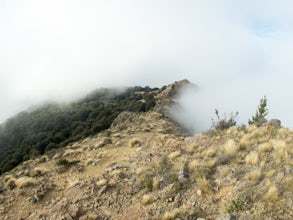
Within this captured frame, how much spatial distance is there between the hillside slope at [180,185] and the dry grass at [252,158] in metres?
0.03

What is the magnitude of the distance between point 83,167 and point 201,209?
1089 centimetres

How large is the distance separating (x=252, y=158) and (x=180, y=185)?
3219 millimetres

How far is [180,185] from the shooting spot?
1338 centimetres

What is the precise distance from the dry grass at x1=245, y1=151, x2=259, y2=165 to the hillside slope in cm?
3

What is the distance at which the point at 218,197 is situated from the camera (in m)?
11.9

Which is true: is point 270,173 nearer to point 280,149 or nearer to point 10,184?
point 280,149

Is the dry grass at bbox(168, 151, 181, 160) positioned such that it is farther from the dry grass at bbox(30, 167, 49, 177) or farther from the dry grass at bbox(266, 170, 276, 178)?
the dry grass at bbox(30, 167, 49, 177)

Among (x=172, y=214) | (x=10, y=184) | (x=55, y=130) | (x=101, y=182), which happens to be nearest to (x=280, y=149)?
(x=172, y=214)

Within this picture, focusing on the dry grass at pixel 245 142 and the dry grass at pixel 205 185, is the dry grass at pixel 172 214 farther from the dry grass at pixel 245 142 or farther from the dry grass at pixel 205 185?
the dry grass at pixel 245 142

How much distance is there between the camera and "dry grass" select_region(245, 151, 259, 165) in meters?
13.5

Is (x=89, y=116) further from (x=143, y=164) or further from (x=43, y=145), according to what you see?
(x=143, y=164)

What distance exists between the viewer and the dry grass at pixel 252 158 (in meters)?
13.5

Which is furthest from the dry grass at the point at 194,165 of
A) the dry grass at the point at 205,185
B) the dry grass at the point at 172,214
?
the dry grass at the point at 172,214

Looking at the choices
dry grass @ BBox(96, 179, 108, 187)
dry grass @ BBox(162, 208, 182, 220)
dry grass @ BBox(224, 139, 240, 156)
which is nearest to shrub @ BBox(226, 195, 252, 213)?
dry grass @ BBox(162, 208, 182, 220)
